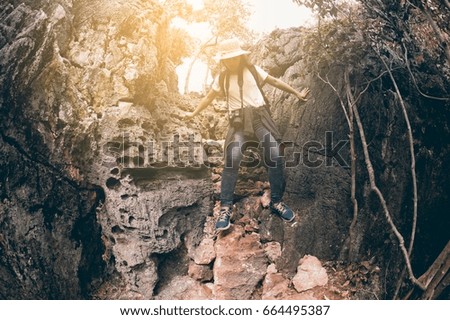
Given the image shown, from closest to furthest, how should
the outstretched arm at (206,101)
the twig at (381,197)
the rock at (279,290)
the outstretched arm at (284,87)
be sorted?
1. the rock at (279,290)
2. the twig at (381,197)
3. the outstretched arm at (284,87)
4. the outstretched arm at (206,101)

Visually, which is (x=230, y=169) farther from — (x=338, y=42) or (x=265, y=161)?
(x=338, y=42)

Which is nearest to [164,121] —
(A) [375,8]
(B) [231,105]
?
(B) [231,105]

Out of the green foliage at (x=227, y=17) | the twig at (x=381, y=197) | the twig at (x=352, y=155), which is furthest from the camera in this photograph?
the green foliage at (x=227, y=17)

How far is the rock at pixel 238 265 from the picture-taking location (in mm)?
4672

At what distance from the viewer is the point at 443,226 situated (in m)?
5.16

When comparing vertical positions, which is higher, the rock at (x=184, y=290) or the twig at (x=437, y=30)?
the twig at (x=437, y=30)

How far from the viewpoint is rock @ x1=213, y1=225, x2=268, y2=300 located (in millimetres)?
4672

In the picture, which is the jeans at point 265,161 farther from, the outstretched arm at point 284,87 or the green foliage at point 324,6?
the green foliage at point 324,6

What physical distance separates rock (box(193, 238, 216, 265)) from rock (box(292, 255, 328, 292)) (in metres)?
1.17

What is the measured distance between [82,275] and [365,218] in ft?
13.3

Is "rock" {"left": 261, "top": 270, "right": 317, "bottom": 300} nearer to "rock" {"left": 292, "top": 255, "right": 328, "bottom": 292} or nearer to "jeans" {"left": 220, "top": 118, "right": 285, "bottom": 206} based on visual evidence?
"rock" {"left": 292, "top": 255, "right": 328, "bottom": 292}

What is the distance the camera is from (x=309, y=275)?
186 inches

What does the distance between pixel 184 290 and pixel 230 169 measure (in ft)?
5.84

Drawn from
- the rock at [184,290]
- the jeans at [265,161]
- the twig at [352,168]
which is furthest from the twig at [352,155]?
the rock at [184,290]
